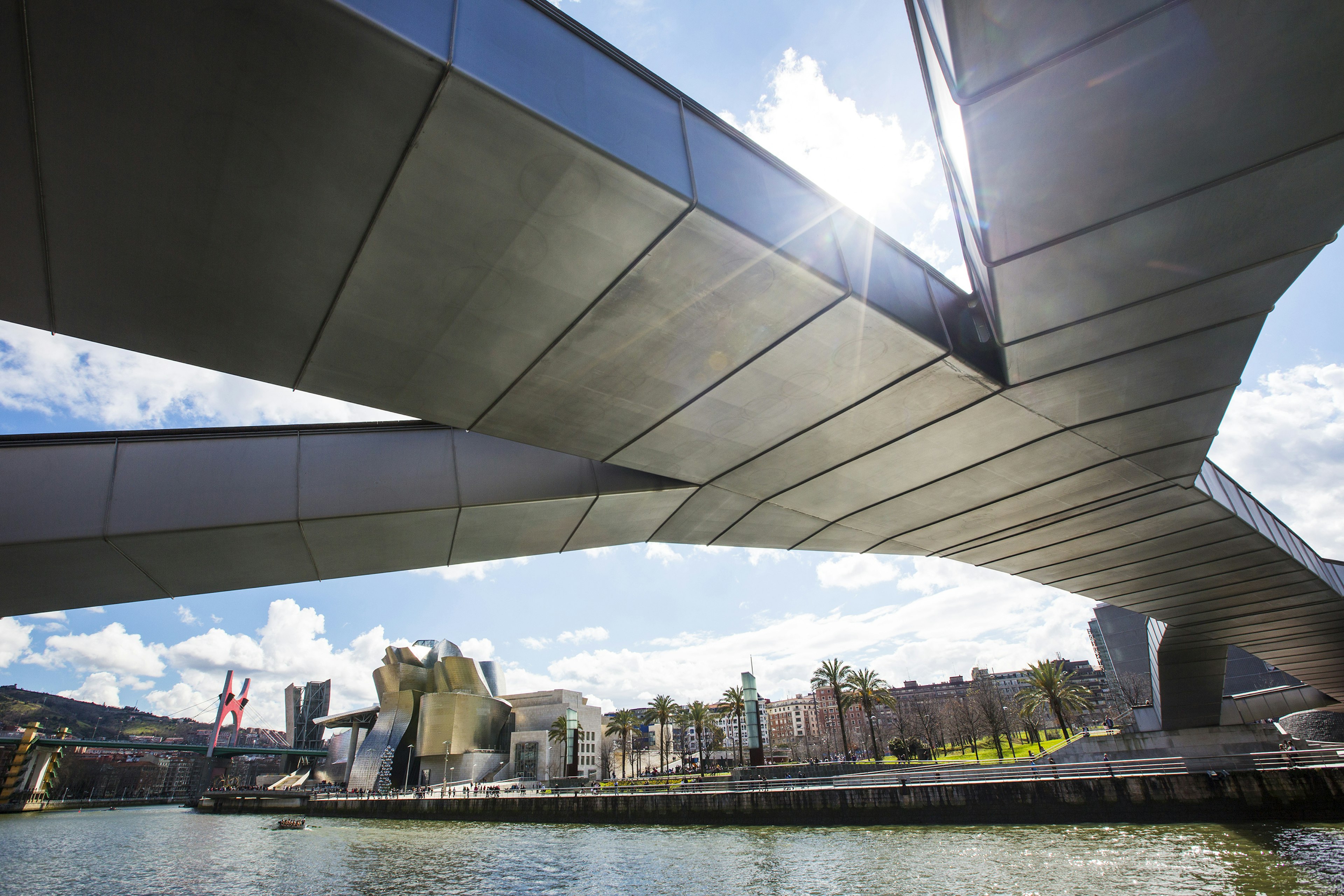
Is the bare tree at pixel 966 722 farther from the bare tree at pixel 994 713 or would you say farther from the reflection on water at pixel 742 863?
the reflection on water at pixel 742 863

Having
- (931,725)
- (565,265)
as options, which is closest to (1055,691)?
(931,725)

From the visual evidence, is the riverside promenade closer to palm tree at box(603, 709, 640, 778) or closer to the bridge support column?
the bridge support column

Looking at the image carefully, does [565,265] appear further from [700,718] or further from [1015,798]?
[700,718]

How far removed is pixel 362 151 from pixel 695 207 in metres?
2.28

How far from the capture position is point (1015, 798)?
63.9 ft

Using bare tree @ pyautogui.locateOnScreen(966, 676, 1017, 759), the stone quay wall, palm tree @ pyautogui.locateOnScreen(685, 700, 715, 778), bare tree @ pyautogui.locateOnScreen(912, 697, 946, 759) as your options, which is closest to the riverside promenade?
the stone quay wall

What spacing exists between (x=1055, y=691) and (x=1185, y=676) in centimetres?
941

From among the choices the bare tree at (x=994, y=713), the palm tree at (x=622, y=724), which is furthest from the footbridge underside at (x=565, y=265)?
the palm tree at (x=622, y=724)

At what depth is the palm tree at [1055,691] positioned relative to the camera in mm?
43000

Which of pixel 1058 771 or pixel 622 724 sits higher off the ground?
pixel 622 724

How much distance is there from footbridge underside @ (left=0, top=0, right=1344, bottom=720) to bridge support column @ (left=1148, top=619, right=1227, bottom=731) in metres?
28.8

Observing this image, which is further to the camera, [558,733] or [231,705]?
[231,705]

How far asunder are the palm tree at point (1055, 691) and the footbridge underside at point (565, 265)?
40596 millimetres

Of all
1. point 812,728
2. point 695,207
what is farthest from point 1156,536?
point 812,728
